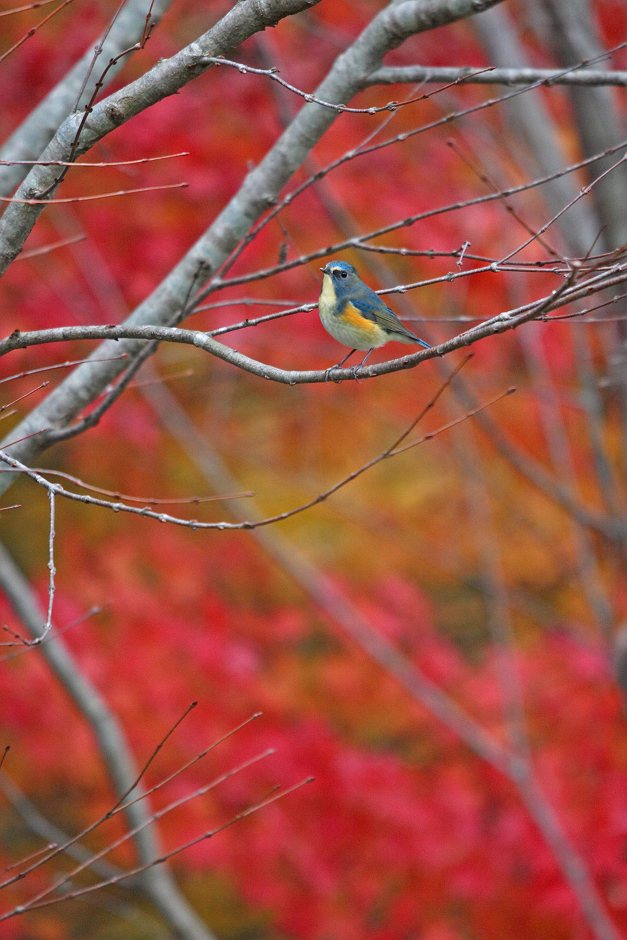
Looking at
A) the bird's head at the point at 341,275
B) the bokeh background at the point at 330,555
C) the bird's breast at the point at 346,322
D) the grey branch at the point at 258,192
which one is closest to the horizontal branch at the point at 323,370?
the grey branch at the point at 258,192

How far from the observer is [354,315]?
3.02 meters

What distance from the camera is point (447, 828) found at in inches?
205

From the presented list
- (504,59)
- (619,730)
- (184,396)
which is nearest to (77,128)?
(504,59)

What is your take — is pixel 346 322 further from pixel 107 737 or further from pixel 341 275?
pixel 107 737

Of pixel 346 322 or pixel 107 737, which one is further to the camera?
pixel 107 737

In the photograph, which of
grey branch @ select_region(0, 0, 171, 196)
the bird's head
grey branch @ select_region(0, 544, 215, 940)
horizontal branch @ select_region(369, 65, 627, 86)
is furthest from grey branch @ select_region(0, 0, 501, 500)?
grey branch @ select_region(0, 544, 215, 940)

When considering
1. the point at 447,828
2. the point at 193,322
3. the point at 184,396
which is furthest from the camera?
the point at 184,396

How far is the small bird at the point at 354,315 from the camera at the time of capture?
9.91 feet

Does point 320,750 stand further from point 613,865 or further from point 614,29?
point 614,29

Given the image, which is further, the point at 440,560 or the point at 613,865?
the point at 440,560

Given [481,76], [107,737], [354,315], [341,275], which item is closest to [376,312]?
[354,315]

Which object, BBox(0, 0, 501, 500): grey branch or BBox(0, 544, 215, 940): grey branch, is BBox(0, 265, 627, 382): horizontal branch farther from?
BBox(0, 544, 215, 940): grey branch

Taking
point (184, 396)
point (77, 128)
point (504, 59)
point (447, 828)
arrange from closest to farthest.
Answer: point (77, 128)
point (504, 59)
point (447, 828)
point (184, 396)

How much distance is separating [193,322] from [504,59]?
7.62 feet
